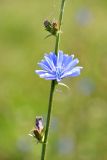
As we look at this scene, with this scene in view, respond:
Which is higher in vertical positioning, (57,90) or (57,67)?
(57,67)

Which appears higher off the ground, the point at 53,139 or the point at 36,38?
the point at 36,38

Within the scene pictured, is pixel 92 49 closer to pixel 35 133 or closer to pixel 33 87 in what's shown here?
pixel 33 87

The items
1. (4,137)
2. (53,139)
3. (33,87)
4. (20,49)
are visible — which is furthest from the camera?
(20,49)

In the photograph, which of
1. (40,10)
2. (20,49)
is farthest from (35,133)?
(40,10)

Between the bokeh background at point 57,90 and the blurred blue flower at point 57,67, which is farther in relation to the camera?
the bokeh background at point 57,90
